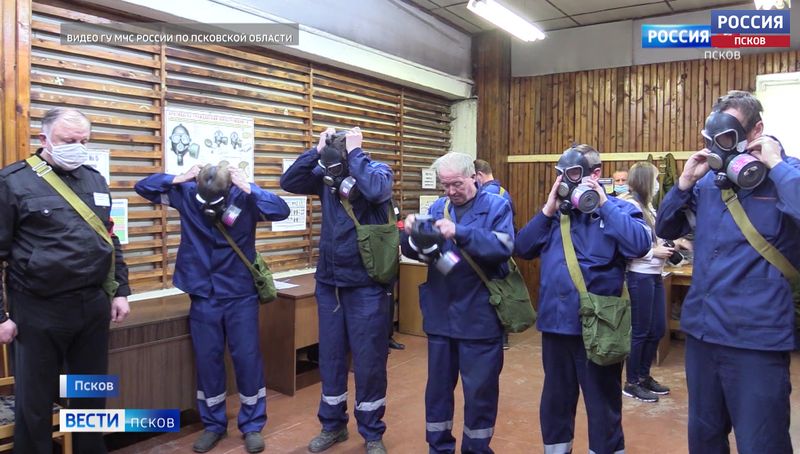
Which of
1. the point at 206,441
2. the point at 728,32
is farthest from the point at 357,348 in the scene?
the point at 728,32

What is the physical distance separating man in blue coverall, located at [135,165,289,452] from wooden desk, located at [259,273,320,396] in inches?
33.0

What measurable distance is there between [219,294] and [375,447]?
1.29 m

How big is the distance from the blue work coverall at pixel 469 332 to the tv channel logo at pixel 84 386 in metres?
1.69

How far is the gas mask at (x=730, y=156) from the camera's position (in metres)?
2.14

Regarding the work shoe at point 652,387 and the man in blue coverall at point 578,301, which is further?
the work shoe at point 652,387

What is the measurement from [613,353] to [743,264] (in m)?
0.65

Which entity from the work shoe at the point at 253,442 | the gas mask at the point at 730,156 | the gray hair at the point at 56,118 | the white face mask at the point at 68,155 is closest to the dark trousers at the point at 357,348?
the work shoe at the point at 253,442

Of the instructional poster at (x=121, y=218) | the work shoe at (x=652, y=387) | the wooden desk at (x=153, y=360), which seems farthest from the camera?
the work shoe at (x=652, y=387)

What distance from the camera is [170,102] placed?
451 cm

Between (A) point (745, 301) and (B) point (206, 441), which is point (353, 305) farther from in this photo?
(A) point (745, 301)

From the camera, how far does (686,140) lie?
6980 millimetres

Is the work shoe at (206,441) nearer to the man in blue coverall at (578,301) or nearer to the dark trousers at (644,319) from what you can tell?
the man in blue coverall at (578,301)

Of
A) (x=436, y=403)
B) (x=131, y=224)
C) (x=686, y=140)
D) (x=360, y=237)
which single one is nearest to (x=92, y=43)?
(x=131, y=224)

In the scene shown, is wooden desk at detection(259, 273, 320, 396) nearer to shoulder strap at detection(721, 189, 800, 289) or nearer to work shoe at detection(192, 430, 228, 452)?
work shoe at detection(192, 430, 228, 452)
